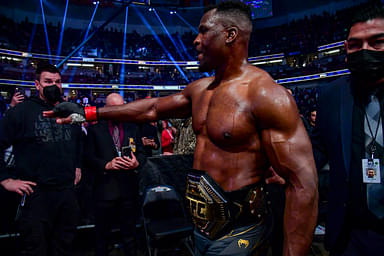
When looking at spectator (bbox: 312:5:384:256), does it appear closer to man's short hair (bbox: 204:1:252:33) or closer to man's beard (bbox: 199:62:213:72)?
man's short hair (bbox: 204:1:252:33)

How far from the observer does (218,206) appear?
1.27 metres

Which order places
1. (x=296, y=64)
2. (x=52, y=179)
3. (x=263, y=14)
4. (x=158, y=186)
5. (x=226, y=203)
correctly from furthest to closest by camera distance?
(x=296, y=64)
(x=263, y=14)
(x=158, y=186)
(x=52, y=179)
(x=226, y=203)

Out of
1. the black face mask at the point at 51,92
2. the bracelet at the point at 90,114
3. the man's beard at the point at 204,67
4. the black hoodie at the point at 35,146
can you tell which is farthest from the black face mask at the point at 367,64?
the black hoodie at the point at 35,146

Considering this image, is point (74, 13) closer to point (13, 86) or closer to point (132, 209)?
point (13, 86)

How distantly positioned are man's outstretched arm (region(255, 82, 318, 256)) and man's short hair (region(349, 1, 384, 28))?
1.94 ft

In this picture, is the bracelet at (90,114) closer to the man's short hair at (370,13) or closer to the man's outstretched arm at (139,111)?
the man's outstretched arm at (139,111)

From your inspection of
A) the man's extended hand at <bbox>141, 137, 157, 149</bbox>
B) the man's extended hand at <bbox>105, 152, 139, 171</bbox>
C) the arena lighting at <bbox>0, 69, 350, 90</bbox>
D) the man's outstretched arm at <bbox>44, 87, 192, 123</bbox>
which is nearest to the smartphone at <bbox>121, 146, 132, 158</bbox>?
the man's extended hand at <bbox>105, 152, 139, 171</bbox>

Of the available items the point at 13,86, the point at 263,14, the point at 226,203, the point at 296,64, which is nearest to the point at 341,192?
the point at 226,203

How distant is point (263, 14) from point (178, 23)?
35.1ft

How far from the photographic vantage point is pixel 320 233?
3531 millimetres

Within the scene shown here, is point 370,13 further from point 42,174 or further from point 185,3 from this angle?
point 185,3

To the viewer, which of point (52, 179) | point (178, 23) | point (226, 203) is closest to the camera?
point (226, 203)

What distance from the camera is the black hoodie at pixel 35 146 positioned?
249cm

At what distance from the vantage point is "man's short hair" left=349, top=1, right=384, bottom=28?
1.30 meters
